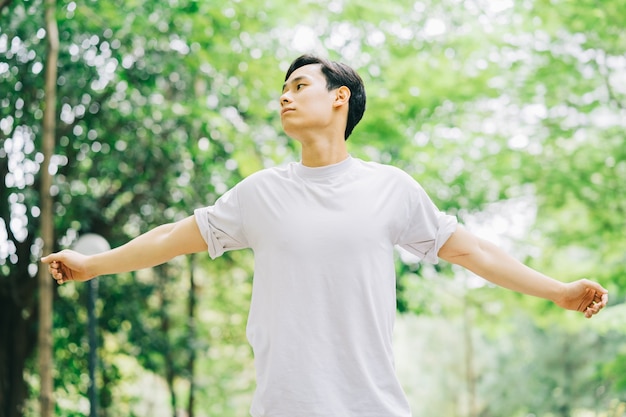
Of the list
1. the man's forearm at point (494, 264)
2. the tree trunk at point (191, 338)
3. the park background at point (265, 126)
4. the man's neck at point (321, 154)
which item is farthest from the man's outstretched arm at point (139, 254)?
the tree trunk at point (191, 338)

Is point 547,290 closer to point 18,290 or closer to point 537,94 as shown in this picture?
point 537,94

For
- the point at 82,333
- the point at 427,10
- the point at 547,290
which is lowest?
the point at 82,333

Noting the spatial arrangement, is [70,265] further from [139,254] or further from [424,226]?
[424,226]

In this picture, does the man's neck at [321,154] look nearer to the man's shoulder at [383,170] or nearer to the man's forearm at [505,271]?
the man's shoulder at [383,170]

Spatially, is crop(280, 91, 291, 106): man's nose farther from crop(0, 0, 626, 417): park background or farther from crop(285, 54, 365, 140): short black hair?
crop(0, 0, 626, 417): park background

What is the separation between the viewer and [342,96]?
2365 mm

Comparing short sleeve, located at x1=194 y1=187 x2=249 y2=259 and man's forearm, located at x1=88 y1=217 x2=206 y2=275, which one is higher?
short sleeve, located at x1=194 y1=187 x2=249 y2=259

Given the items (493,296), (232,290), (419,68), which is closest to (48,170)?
(419,68)

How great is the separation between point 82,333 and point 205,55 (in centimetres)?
543

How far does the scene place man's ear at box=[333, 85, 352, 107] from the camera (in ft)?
7.72

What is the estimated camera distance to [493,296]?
1355 centimetres

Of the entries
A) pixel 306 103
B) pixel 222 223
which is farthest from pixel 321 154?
pixel 222 223

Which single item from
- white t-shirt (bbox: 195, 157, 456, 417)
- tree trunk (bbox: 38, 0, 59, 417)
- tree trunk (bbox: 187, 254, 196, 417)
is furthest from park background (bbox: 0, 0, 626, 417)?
white t-shirt (bbox: 195, 157, 456, 417)

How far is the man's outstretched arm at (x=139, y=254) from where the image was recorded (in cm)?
233
